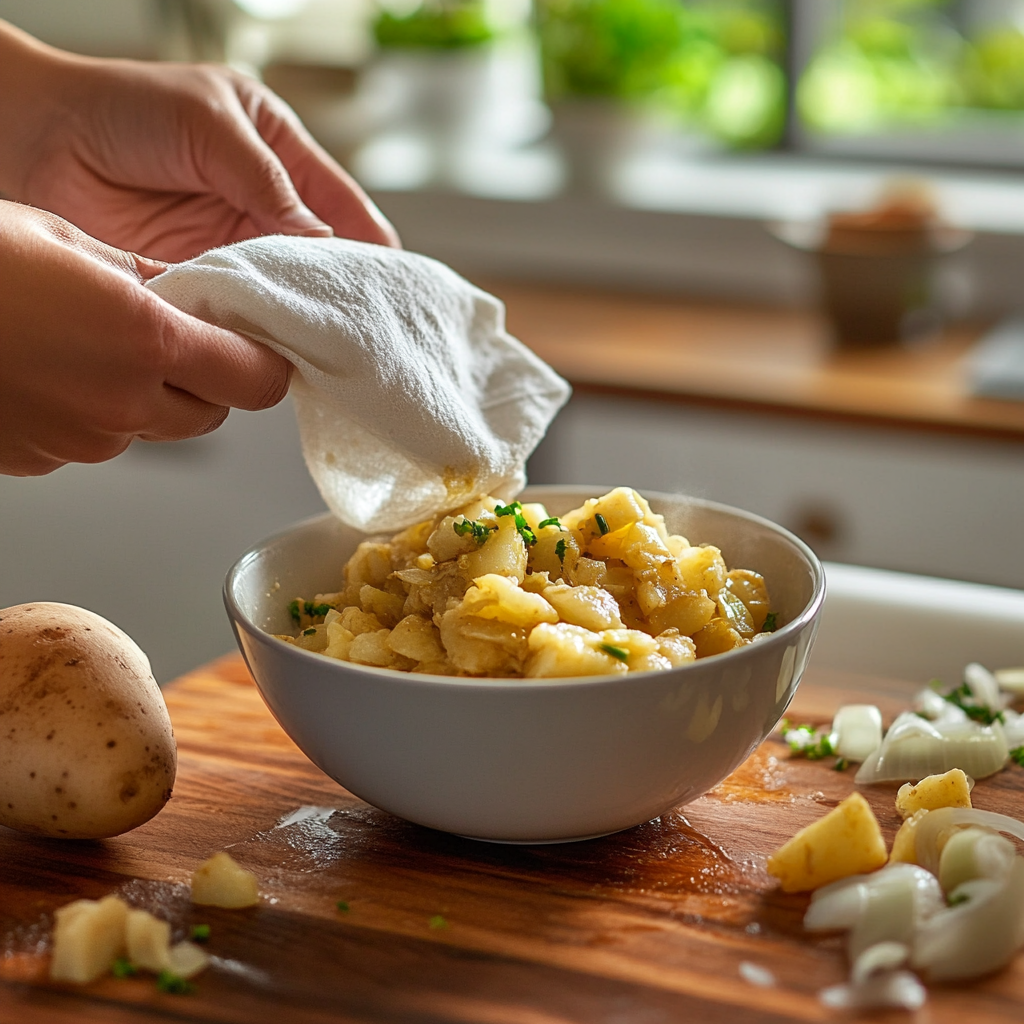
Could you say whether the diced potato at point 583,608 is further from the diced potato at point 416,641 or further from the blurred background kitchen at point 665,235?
the blurred background kitchen at point 665,235

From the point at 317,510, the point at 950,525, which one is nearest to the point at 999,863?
the point at 950,525

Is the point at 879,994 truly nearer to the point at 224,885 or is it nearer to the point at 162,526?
the point at 224,885

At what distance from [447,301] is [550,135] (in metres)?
2.11

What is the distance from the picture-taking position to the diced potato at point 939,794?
90 centimetres

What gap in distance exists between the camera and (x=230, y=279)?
0.87 meters

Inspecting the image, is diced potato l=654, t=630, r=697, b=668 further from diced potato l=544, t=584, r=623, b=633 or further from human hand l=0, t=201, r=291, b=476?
human hand l=0, t=201, r=291, b=476

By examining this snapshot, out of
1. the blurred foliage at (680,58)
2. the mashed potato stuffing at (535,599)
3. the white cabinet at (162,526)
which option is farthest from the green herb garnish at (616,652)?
the blurred foliage at (680,58)

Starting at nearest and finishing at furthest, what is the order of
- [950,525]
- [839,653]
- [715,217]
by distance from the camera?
[839,653] < [950,525] < [715,217]

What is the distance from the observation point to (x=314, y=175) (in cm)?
126

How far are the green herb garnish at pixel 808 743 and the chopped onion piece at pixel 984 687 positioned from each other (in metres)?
0.15

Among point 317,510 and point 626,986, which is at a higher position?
point 626,986

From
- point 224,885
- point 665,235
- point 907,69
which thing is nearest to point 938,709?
point 224,885

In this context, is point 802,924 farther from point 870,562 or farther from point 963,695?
point 870,562

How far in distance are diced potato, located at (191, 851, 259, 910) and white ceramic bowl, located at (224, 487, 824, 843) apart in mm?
93
